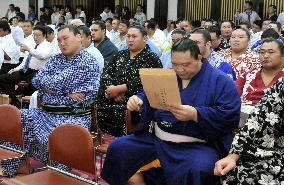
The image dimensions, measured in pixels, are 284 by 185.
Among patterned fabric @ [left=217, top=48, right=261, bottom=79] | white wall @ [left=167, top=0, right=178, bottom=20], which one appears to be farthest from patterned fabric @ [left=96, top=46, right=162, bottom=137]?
white wall @ [left=167, top=0, right=178, bottom=20]

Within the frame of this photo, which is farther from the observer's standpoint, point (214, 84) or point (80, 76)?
point (80, 76)

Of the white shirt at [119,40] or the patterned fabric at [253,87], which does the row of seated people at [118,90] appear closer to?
the patterned fabric at [253,87]

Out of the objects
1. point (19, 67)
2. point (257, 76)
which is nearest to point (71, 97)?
point (257, 76)

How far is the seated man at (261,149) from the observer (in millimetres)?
2527

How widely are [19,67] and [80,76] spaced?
11.2ft

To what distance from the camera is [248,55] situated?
5.35m

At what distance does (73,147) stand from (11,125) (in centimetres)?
82

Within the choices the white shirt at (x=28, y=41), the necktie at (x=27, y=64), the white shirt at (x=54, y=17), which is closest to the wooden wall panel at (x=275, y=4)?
the white shirt at (x=28, y=41)

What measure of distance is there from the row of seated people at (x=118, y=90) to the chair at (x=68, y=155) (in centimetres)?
30

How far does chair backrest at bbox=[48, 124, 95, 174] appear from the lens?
10.0 ft

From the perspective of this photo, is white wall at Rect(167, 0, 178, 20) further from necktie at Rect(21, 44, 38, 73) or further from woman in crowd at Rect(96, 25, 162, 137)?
woman in crowd at Rect(96, 25, 162, 137)

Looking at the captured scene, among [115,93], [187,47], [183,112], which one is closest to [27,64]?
[115,93]

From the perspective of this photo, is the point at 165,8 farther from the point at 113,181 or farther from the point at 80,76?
the point at 113,181

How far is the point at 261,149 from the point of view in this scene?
8.48 feet
